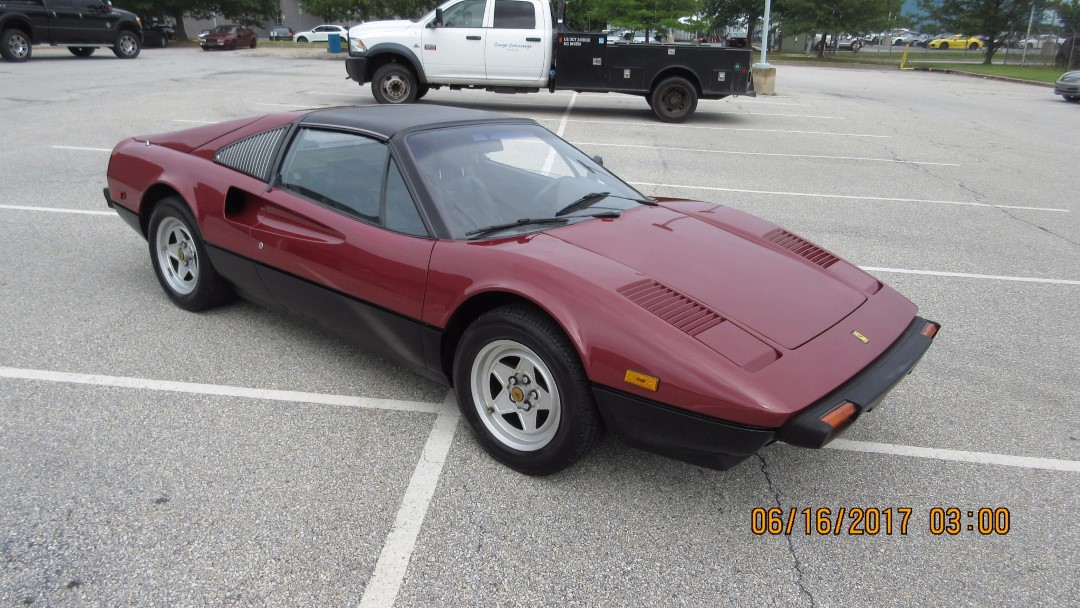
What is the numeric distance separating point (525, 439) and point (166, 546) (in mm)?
1279

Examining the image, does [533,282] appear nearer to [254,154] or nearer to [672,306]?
[672,306]

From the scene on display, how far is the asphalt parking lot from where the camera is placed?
7.54 feet

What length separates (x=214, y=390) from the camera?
344 centimetres

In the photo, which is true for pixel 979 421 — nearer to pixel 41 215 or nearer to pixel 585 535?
pixel 585 535

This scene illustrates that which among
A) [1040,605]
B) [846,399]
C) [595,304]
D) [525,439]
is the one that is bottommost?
[1040,605]

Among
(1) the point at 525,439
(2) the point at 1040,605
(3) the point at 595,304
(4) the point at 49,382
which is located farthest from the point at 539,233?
(4) the point at 49,382

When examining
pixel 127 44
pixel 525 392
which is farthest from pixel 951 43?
pixel 525 392

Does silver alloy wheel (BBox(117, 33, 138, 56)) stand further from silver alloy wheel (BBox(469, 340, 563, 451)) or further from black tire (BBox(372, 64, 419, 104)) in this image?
silver alloy wheel (BBox(469, 340, 563, 451))

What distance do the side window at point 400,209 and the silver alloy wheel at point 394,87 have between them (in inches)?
424

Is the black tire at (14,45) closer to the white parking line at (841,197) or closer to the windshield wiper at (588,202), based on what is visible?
the white parking line at (841,197)

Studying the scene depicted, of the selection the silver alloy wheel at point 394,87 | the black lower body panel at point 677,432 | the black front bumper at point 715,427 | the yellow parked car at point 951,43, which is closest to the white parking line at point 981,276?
the black front bumper at point 715,427

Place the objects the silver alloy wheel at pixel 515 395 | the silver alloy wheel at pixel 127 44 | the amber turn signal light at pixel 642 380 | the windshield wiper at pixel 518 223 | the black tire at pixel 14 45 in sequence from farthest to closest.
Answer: the silver alloy wheel at pixel 127 44, the black tire at pixel 14 45, the windshield wiper at pixel 518 223, the silver alloy wheel at pixel 515 395, the amber turn signal light at pixel 642 380

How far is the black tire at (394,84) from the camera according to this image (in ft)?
43.3

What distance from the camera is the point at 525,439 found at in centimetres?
281
